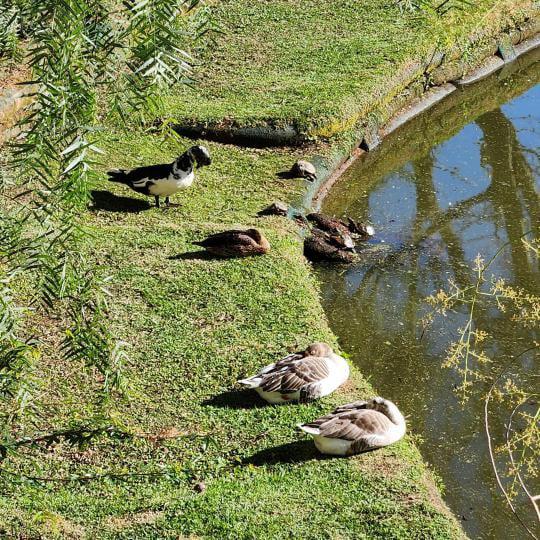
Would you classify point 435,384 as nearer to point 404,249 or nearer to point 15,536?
point 404,249

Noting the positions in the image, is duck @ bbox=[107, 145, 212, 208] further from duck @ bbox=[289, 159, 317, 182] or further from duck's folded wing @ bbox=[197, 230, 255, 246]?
duck @ bbox=[289, 159, 317, 182]

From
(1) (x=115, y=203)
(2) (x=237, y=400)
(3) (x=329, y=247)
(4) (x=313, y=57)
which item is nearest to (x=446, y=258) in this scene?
(3) (x=329, y=247)

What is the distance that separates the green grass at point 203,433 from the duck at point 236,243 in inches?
4.0

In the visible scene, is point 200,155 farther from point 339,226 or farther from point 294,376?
point 294,376

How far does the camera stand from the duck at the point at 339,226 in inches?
450

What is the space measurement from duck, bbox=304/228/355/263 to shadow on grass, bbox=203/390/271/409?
311 centimetres

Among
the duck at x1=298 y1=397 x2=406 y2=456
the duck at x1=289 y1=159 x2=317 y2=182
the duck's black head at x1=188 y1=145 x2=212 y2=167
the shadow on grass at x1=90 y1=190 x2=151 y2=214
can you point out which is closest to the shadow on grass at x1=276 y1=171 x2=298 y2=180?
the duck at x1=289 y1=159 x2=317 y2=182

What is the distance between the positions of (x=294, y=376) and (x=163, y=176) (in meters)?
3.86

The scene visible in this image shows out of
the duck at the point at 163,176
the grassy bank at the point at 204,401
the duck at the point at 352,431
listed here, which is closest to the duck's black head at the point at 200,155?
the duck at the point at 163,176

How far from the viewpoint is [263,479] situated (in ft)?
23.4

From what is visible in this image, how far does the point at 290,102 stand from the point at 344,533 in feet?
26.4

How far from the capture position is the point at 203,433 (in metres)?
7.67

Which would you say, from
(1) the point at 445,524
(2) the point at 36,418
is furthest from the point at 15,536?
(1) the point at 445,524

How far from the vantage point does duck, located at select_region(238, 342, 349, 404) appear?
788cm
